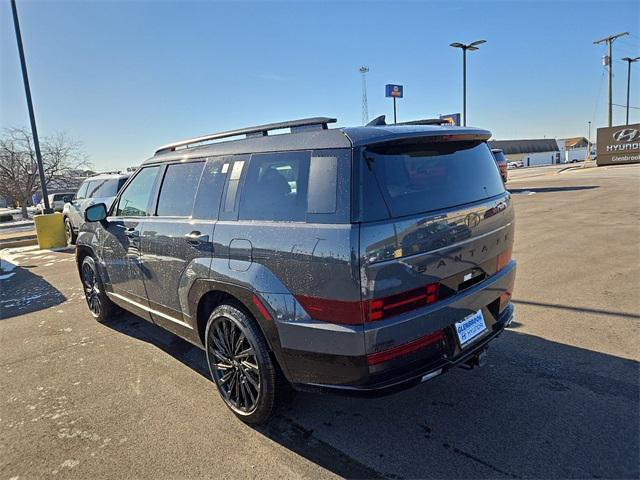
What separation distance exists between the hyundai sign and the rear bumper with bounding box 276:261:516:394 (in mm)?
41728

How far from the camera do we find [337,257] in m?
2.16

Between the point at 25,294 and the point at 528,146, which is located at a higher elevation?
the point at 528,146

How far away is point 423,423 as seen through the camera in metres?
2.73

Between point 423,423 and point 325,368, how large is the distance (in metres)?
0.91

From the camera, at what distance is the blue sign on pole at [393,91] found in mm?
35572

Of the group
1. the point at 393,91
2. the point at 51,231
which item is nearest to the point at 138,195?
the point at 51,231

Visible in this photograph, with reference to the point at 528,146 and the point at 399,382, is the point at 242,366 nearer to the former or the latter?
the point at 399,382

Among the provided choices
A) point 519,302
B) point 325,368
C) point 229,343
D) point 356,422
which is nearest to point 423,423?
point 356,422

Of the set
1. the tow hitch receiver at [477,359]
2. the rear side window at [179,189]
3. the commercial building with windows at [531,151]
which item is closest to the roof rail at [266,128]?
the rear side window at [179,189]

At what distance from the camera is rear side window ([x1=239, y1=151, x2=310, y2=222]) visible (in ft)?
8.14

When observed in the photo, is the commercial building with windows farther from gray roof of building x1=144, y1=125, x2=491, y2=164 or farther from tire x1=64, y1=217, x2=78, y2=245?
gray roof of building x1=144, y1=125, x2=491, y2=164

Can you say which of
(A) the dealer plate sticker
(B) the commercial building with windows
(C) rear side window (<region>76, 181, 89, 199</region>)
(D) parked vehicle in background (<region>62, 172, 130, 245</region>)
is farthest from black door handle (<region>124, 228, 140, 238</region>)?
(B) the commercial building with windows

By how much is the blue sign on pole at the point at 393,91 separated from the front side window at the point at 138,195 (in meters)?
34.4

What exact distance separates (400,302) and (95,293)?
169 inches
